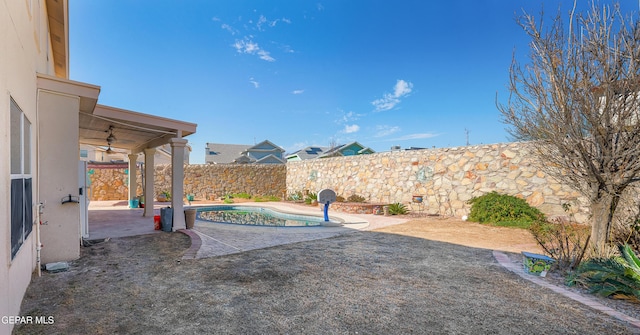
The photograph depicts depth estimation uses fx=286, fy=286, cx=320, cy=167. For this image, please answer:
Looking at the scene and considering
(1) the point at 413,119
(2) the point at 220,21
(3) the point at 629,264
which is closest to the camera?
(3) the point at 629,264

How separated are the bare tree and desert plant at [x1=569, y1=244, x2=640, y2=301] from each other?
0.65m

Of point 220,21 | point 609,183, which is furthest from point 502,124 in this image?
point 220,21

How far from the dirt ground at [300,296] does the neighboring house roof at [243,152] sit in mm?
34229

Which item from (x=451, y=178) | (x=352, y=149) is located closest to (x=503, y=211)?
(x=451, y=178)

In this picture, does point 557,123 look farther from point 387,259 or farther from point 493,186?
point 493,186

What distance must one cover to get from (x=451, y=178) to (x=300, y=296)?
32.7 feet

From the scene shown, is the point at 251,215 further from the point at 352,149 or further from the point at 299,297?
the point at 352,149

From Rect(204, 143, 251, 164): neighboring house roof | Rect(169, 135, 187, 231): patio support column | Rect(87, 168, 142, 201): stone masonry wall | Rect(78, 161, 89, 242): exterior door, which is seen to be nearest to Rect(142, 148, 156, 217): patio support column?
Rect(169, 135, 187, 231): patio support column

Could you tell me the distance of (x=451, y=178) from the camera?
1190cm

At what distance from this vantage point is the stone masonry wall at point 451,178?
31.7ft

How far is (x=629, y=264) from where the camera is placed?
12.9 feet

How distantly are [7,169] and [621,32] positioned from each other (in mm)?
7863

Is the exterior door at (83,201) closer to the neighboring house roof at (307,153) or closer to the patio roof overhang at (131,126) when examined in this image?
the patio roof overhang at (131,126)

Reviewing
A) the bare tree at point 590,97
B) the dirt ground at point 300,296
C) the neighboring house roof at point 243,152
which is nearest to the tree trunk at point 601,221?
the bare tree at point 590,97
